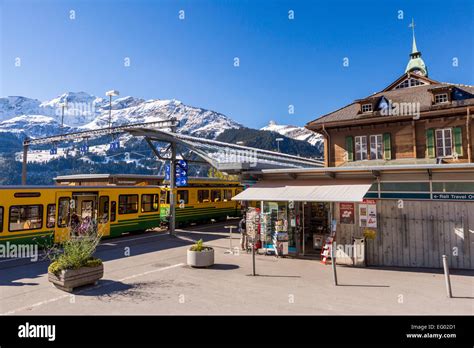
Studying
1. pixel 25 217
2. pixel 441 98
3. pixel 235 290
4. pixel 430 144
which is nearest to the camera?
pixel 235 290

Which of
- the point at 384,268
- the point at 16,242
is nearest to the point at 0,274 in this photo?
the point at 16,242

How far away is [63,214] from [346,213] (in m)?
13.9

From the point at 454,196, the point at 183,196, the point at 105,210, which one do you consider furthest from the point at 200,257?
the point at 183,196

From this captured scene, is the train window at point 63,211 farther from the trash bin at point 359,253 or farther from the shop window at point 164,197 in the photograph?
the trash bin at point 359,253

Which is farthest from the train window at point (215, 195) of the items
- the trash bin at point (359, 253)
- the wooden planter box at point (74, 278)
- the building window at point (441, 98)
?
the wooden planter box at point (74, 278)

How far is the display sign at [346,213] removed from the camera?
514 inches

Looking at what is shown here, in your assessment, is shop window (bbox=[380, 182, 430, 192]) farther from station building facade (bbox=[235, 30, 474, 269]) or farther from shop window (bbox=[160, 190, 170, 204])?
shop window (bbox=[160, 190, 170, 204])

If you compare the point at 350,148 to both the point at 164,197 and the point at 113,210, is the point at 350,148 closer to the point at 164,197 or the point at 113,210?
the point at 164,197

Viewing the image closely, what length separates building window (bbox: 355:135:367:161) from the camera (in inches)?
840

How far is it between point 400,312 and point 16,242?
1543 cm

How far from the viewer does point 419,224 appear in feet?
39.6

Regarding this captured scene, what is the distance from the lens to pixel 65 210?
16609mm

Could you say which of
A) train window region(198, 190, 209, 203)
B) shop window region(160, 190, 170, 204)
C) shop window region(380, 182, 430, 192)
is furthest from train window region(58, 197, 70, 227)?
shop window region(380, 182, 430, 192)
